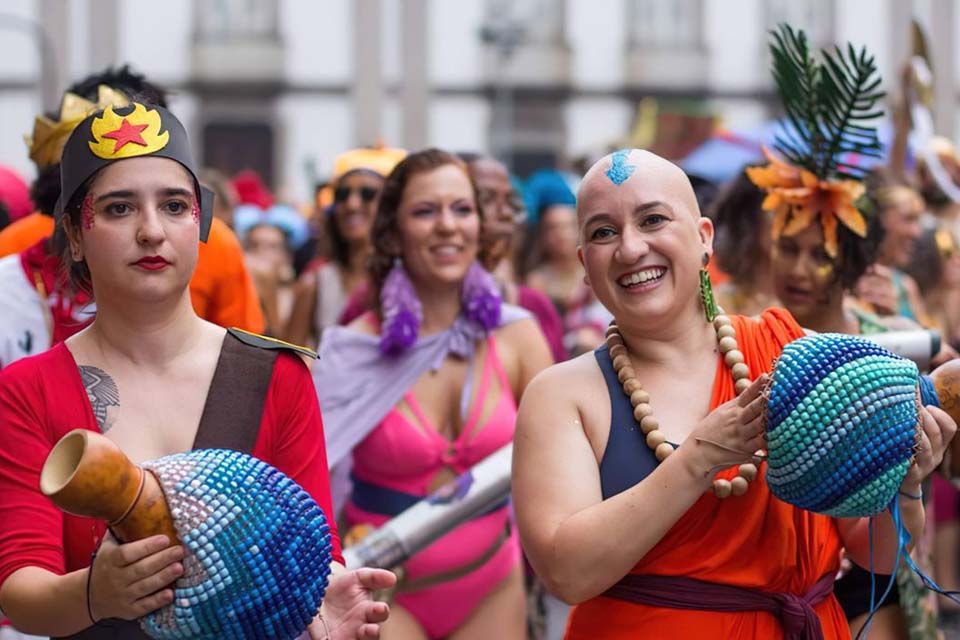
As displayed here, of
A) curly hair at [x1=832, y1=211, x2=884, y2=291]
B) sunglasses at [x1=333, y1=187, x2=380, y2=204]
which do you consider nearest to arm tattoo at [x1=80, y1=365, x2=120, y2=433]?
curly hair at [x1=832, y1=211, x2=884, y2=291]

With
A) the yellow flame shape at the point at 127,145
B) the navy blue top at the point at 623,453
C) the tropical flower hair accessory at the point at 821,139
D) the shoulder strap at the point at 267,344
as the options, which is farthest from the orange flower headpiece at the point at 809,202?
the yellow flame shape at the point at 127,145

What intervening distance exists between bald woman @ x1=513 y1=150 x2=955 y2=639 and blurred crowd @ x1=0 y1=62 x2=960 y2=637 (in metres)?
1.13

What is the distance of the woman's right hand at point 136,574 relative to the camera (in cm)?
246

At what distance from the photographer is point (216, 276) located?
15.9 ft

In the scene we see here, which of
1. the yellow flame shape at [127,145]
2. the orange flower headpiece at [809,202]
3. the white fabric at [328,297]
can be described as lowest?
the white fabric at [328,297]

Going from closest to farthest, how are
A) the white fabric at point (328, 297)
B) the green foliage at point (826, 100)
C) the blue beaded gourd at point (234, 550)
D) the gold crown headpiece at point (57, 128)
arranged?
the blue beaded gourd at point (234, 550) → the green foliage at point (826, 100) → the gold crown headpiece at point (57, 128) → the white fabric at point (328, 297)

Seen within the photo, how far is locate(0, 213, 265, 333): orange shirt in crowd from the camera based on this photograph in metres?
4.83

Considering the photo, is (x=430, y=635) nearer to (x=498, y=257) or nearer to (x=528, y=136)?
(x=498, y=257)

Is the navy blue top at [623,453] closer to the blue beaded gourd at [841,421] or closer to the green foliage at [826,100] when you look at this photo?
the blue beaded gourd at [841,421]

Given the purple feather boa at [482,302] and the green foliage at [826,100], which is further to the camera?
the purple feather boa at [482,302]

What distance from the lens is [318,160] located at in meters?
32.0

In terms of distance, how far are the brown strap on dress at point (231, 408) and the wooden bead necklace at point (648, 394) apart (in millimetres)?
702

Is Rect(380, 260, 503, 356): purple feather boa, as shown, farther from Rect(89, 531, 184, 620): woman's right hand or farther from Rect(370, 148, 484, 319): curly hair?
Rect(89, 531, 184, 620): woman's right hand

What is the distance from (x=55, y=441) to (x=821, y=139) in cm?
247
